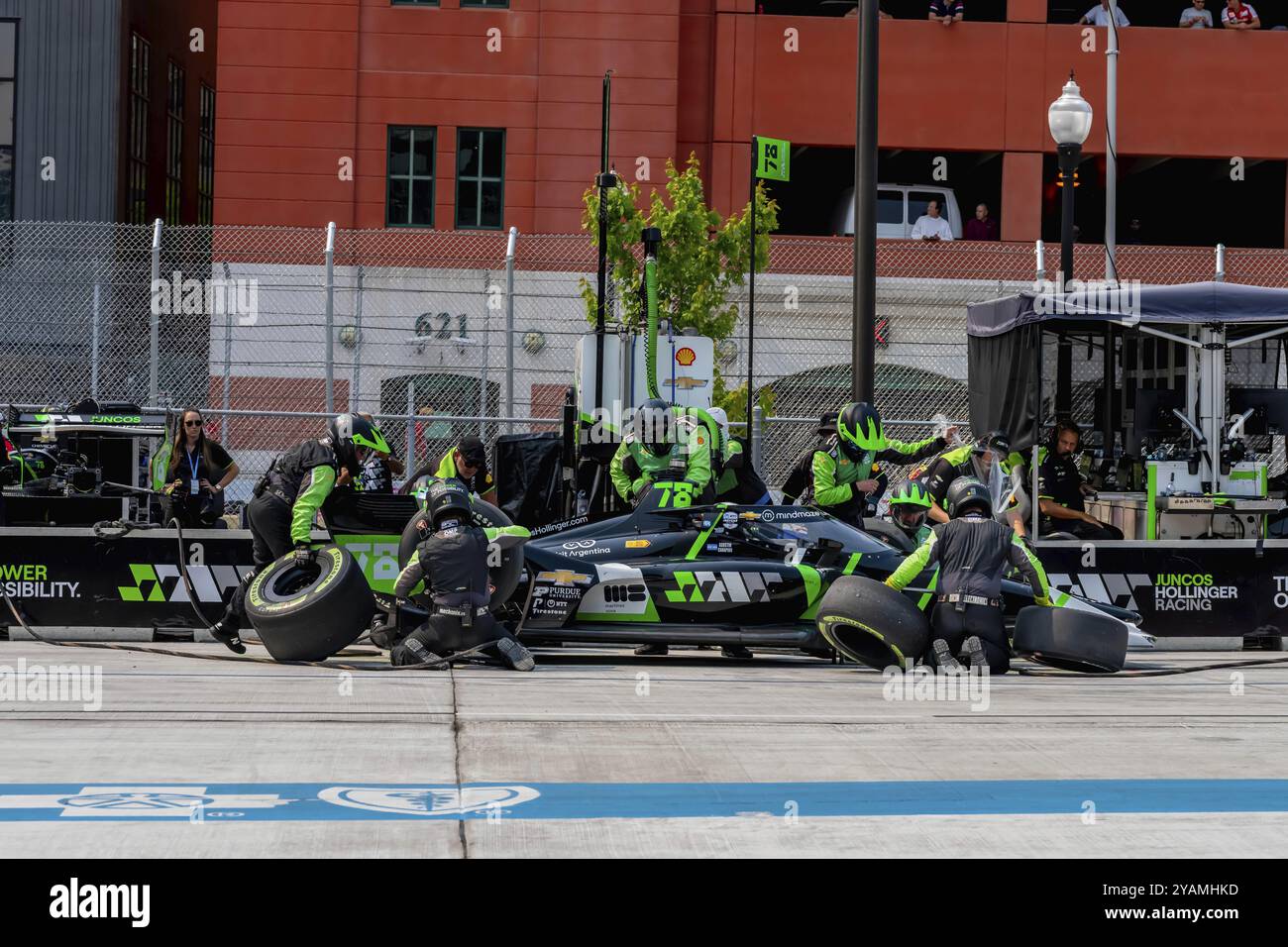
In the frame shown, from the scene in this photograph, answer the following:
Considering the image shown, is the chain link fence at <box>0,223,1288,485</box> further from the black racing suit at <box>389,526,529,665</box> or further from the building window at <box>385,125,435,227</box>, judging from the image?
the black racing suit at <box>389,526,529,665</box>

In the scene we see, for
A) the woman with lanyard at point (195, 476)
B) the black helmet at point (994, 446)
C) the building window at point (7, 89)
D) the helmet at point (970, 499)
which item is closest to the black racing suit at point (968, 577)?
the helmet at point (970, 499)

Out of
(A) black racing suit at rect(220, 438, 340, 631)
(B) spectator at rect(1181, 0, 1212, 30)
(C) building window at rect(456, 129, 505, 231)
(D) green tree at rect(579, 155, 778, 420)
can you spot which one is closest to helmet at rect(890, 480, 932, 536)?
(A) black racing suit at rect(220, 438, 340, 631)

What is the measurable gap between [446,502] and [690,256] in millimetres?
9524

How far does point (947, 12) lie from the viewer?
86.5 ft

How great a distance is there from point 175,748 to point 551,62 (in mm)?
19390

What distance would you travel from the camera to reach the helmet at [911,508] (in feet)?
44.9

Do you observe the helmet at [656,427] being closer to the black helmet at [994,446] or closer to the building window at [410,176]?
the black helmet at [994,446]

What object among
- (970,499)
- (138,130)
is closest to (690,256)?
(970,499)

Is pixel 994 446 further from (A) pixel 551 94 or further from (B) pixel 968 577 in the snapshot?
(A) pixel 551 94

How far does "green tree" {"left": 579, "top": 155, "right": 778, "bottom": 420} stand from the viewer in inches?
815

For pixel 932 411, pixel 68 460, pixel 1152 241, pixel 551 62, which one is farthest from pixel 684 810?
pixel 1152 241
